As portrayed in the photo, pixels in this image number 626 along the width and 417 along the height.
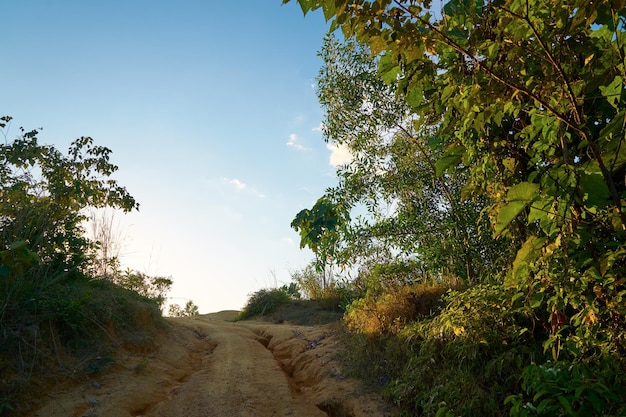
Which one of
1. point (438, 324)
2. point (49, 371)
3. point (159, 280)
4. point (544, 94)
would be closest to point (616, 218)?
point (544, 94)

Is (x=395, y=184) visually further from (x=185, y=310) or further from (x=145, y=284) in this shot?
(x=185, y=310)

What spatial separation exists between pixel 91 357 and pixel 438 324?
16.7 feet

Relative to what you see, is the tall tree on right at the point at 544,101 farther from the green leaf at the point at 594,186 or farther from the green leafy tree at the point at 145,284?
the green leafy tree at the point at 145,284

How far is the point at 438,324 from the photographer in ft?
17.0

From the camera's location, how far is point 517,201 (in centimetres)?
213

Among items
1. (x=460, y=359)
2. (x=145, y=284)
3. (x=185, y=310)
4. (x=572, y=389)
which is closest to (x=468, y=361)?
(x=460, y=359)

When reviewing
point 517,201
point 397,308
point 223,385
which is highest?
point 517,201

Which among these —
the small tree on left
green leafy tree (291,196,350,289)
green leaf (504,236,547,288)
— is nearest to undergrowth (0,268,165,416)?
the small tree on left

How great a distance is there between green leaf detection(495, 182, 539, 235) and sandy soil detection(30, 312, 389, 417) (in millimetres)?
3381

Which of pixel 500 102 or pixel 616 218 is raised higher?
pixel 500 102

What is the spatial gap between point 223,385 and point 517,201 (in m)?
5.34

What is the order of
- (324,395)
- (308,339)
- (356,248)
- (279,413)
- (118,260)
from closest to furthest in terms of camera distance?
(279,413) → (324,395) → (356,248) → (308,339) → (118,260)

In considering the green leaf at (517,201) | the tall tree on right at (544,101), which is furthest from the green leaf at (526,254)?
the green leaf at (517,201)

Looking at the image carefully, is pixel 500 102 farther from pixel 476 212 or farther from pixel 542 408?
pixel 476 212
